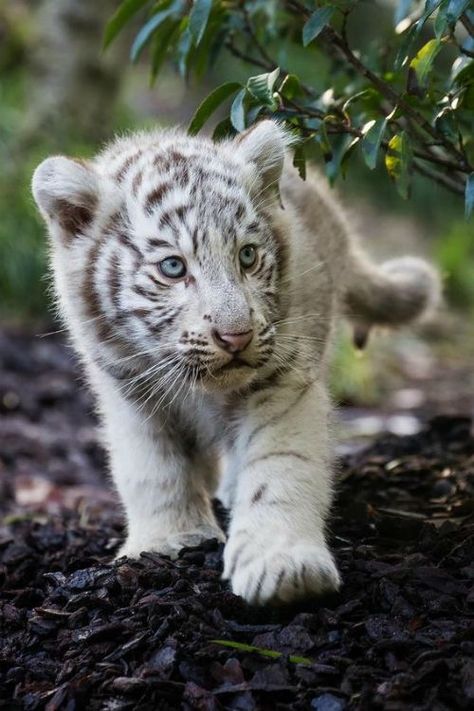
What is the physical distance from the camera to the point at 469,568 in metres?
2.93

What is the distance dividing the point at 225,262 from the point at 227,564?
886mm

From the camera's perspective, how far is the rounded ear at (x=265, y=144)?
3365 millimetres

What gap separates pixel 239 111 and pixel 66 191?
Answer: 61cm

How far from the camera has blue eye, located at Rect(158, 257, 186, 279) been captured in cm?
311

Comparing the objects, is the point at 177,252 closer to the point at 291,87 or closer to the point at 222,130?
the point at 222,130

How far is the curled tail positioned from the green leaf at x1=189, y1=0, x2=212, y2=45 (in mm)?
1874

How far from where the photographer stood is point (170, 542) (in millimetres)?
3393

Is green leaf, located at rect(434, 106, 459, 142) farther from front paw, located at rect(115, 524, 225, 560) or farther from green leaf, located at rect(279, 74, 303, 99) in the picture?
front paw, located at rect(115, 524, 225, 560)

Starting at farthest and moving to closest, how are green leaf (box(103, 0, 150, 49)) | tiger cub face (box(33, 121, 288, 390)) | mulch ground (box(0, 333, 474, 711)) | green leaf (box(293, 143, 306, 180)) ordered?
green leaf (box(103, 0, 150, 49))
green leaf (box(293, 143, 306, 180))
tiger cub face (box(33, 121, 288, 390))
mulch ground (box(0, 333, 474, 711))

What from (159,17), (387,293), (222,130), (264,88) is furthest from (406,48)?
(387,293)

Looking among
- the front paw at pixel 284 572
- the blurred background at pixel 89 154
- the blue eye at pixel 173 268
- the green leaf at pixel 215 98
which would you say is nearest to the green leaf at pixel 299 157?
the green leaf at pixel 215 98

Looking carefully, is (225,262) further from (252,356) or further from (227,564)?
(227,564)

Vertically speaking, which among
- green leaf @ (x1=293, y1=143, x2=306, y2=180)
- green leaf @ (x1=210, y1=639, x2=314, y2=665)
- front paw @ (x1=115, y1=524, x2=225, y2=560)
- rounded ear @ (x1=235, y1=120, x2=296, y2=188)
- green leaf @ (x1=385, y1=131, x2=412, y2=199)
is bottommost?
green leaf @ (x1=210, y1=639, x2=314, y2=665)

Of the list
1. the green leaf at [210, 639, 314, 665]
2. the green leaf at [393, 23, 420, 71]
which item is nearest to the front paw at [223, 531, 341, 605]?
the green leaf at [210, 639, 314, 665]
